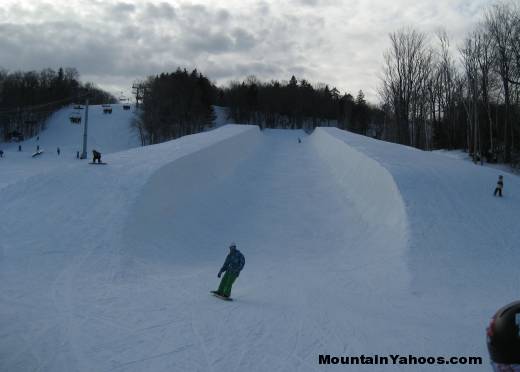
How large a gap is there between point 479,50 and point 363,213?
80.2 feet

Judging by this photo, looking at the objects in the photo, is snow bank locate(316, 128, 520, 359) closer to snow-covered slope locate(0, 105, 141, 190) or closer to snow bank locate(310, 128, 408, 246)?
snow bank locate(310, 128, 408, 246)

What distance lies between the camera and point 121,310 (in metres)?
8.05

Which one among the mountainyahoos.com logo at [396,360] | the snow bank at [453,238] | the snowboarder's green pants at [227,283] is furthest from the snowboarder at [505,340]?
the snowboarder's green pants at [227,283]

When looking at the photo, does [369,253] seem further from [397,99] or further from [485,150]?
[397,99]

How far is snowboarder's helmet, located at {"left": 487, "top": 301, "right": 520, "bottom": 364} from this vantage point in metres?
2.66

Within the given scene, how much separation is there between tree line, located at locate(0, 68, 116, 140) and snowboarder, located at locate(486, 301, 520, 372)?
5976 centimetres

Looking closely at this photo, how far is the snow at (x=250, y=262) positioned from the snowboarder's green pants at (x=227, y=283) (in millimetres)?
301

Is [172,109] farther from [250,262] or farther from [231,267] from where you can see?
[231,267]

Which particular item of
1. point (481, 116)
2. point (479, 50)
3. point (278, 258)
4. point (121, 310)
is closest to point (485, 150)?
point (481, 116)

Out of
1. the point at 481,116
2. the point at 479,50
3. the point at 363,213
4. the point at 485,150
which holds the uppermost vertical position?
the point at 479,50

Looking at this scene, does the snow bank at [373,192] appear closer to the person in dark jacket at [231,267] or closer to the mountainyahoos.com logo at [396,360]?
the person in dark jacket at [231,267]

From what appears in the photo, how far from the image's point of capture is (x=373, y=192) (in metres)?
17.6

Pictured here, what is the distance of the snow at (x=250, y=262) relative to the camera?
21.3 ft

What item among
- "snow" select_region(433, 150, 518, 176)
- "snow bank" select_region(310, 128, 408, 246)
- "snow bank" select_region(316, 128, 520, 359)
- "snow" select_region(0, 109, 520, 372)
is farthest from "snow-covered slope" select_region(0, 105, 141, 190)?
"snow" select_region(433, 150, 518, 176)
